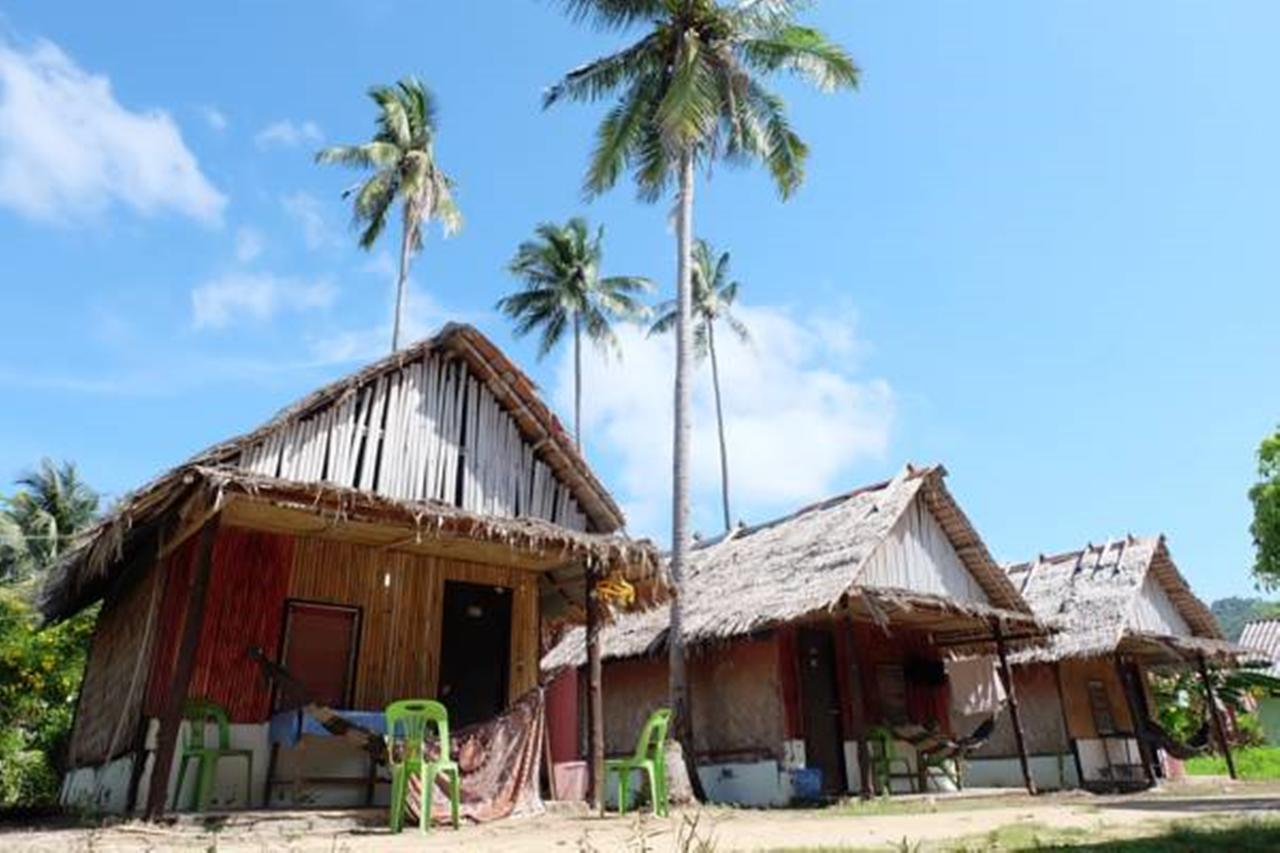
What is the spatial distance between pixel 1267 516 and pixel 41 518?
36.7m

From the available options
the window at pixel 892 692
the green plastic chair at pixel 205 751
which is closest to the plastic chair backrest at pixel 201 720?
the green plastic chair at pixel 205 751

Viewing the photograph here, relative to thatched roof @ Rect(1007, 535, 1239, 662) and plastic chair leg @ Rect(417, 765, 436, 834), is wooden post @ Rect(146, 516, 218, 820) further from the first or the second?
thatched roof @ Rect(1007, 535, 1239, 662)

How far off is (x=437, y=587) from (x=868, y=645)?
7800mm

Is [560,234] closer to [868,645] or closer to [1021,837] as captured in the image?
[868,645]

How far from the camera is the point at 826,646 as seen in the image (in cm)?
1459

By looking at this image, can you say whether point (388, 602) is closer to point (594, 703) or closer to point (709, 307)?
point (594, 703)

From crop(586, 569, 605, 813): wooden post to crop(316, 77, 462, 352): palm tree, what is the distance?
586 inches

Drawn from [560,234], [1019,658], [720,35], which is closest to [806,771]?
[1019,658]

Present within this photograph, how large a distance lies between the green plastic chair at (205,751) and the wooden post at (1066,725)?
47.5ft

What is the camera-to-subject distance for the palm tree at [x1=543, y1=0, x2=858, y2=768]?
14406 millimetres

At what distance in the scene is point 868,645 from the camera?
15375 millimetres

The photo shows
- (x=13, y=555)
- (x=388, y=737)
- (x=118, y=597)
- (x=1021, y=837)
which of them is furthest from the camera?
(x=13, y=555)

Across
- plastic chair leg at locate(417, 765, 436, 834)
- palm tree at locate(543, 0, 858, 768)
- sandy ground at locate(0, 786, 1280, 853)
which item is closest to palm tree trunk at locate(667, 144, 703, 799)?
palm tree at locate(543, 0, 858, 768)

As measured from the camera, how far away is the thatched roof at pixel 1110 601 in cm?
1705
